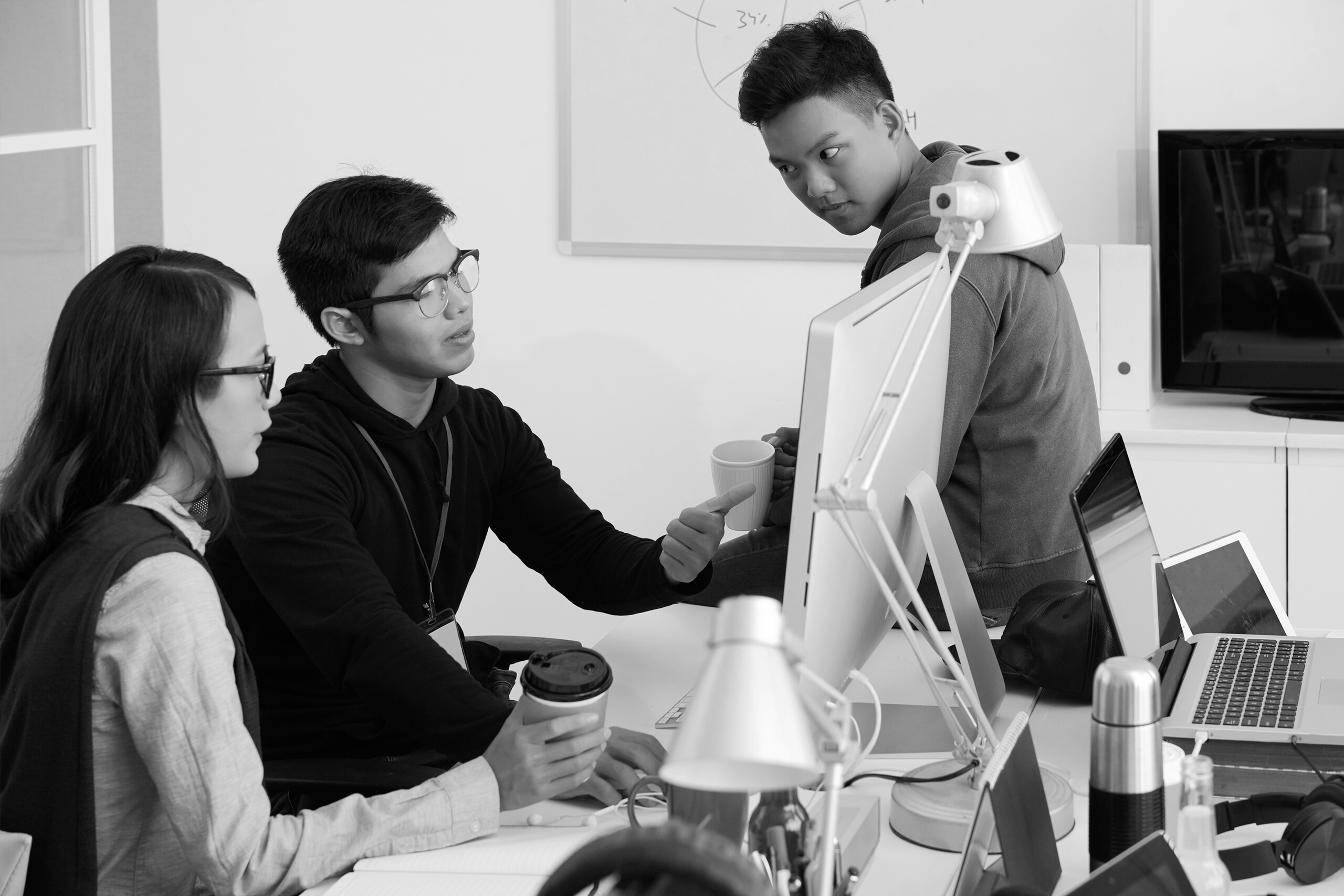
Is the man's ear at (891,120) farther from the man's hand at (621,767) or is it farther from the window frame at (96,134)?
the window frame at (96,134)

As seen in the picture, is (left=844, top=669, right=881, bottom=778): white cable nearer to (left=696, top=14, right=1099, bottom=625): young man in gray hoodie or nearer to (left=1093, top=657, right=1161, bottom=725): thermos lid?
(left=1093, top=657, right=1161, bottom=725): thermos lid

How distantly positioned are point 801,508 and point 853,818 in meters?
0.31

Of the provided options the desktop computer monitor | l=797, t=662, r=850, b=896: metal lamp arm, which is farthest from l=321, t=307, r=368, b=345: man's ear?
l=797, t=662, r=850, b=896: metal lamp arm

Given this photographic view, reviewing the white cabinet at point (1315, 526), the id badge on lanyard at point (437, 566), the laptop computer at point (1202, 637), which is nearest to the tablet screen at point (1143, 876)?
the laptop computer at point (1202, 637)

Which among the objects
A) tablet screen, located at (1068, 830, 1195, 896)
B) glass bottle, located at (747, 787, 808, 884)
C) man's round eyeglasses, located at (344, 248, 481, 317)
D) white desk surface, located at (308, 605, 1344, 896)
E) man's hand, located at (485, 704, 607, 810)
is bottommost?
white desk surface, located at (308, 605, 1344, 896)

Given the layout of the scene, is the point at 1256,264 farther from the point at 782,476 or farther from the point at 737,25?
the point at 782,476

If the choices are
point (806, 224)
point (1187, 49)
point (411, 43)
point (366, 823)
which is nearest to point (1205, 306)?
point (1187, 49)

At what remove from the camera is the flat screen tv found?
9.76ft

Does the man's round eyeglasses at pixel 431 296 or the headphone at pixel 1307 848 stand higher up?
the man's round eyeglasses at pixel 431 296

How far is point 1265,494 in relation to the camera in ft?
9.25

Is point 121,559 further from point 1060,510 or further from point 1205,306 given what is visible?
point 1205,306

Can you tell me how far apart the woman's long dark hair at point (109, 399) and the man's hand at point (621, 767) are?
0.48 metres

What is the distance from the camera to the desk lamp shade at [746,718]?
620 mm

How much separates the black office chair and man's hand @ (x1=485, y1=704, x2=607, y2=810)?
190 mm
